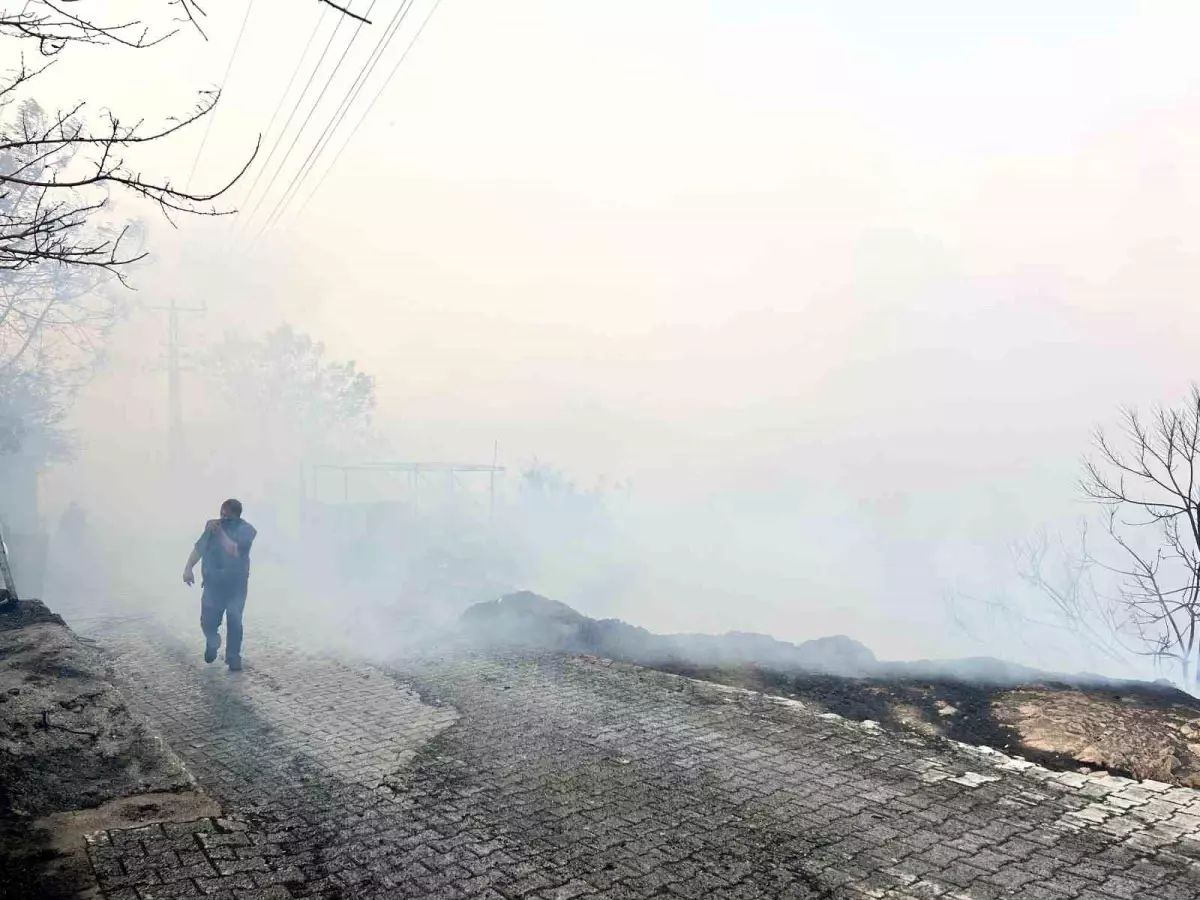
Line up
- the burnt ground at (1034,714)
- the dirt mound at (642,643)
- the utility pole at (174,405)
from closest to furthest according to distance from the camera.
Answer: the burnt ground at (1034,714), the dirt mound at (642,643), the utility pole at (174,405)

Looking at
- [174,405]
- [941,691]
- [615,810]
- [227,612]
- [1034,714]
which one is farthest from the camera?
[174,405]

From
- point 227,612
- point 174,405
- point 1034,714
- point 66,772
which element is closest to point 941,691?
point 1034,714

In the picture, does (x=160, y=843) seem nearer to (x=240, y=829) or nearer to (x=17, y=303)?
(x=240, y=829)

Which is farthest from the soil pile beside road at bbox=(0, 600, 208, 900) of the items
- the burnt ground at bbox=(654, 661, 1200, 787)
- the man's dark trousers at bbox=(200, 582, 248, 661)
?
the burnt ground at bbox=(654, 661, 1200, 787)

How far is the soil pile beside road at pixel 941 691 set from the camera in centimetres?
562

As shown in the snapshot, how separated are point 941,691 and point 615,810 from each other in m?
4.00

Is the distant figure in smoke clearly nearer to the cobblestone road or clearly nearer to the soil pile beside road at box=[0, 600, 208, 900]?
the cobblestone road

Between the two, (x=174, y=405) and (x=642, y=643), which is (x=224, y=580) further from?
(x=174, y=405)

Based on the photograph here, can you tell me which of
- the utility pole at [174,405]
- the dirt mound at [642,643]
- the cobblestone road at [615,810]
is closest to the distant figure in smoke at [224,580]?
the cobblestone road at [615,810]

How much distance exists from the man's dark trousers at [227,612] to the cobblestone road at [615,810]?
0.97 meters

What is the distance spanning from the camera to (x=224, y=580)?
318 inches

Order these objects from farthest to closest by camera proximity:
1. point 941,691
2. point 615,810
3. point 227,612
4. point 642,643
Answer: point 642,643 → point 227,612 → point 941,691 → point 615,810

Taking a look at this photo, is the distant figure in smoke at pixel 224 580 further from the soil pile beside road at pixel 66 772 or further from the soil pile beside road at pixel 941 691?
the soil pile beside road at pixel 941 691

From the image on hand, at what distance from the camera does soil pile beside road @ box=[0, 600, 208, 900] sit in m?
3.66
